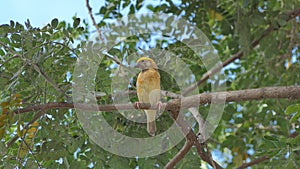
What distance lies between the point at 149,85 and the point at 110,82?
1.39 ft

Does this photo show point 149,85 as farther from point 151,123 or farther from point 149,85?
point 151,123

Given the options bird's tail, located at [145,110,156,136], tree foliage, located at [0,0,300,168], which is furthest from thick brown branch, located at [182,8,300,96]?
bird's tail, located at [145,110,156,136]

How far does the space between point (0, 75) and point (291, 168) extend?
1.93 m

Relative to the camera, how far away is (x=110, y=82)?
3.72 m

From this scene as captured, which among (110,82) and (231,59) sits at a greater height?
(231,59)

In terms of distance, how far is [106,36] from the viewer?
4.54m

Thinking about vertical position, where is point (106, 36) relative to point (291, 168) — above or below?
above

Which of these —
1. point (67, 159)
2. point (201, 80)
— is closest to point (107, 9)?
point (201, 80)

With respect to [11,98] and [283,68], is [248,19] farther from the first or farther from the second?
[11,98]

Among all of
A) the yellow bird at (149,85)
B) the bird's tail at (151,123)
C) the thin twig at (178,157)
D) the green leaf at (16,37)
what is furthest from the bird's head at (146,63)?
the green leaf at (16,37)

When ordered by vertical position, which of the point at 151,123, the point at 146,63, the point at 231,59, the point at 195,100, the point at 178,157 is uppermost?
the point at 231,59

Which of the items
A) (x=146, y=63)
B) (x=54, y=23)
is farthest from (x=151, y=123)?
(x=54, y=23)

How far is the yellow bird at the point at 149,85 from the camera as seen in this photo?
3955 mm

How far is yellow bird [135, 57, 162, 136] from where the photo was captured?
396 centimetres
